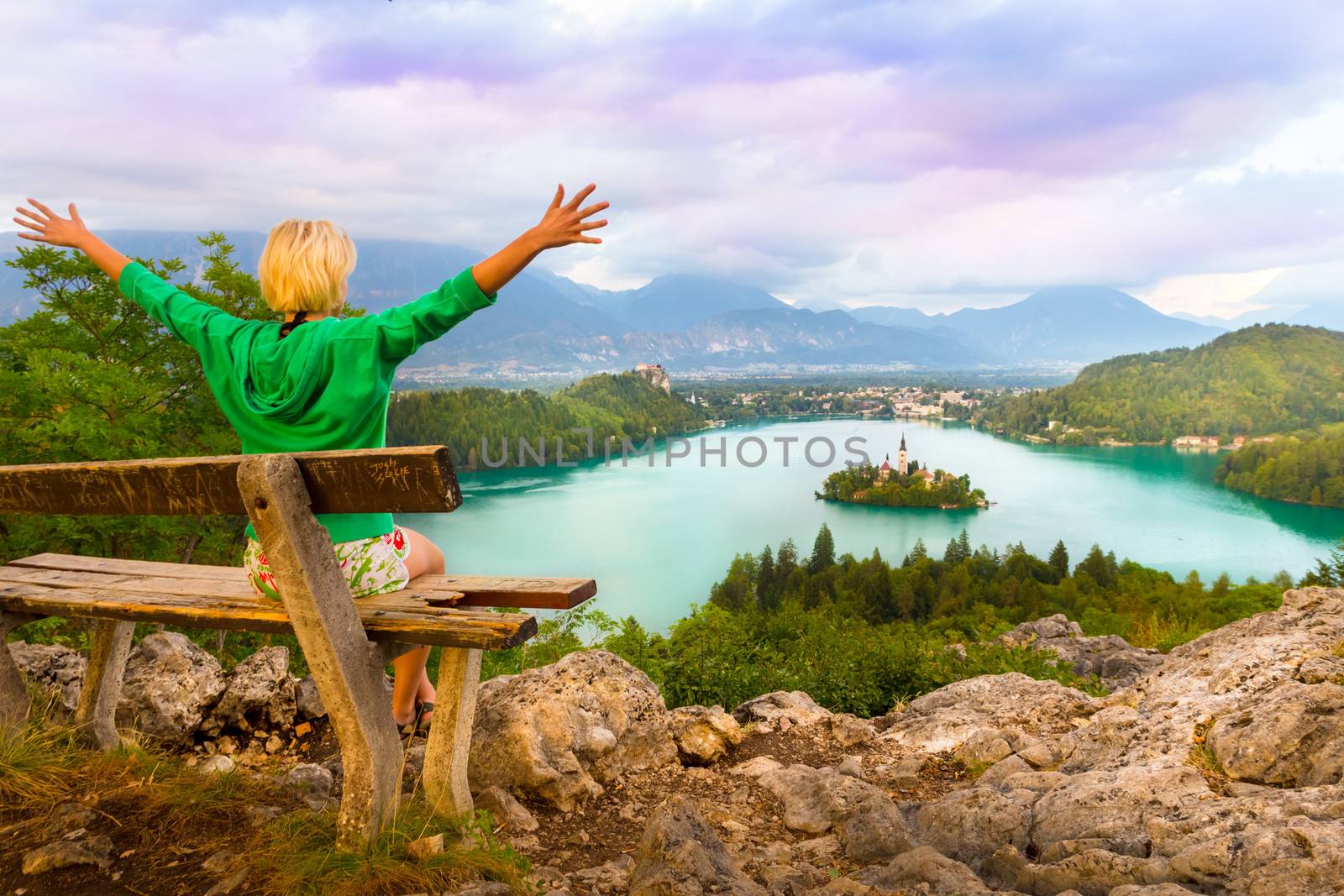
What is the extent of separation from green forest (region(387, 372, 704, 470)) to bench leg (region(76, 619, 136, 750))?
50.1 m

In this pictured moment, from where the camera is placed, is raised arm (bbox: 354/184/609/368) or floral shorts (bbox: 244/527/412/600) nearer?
raised arm (bbox: 354/184/609/368)

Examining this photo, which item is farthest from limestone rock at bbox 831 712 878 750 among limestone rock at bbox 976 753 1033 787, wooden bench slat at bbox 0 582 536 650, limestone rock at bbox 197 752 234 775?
limestone rock at bbox 197 752 234 775

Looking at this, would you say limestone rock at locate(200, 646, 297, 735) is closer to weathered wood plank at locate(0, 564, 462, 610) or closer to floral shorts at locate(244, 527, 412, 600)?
weathered wood plank at locate(0, 564, 462, 610)

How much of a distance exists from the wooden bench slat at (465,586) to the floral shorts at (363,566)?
0.14 ft

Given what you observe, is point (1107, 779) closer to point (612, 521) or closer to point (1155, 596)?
point (1155, 596)

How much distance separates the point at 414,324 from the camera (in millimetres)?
2104

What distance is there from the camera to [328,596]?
6.78ft

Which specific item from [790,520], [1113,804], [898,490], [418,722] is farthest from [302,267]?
[898,490]

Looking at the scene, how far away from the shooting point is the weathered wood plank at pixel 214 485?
70.5 inches

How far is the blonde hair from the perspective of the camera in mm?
2232

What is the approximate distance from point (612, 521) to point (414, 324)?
5444 centimetres

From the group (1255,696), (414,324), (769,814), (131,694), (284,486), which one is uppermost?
(414,324)

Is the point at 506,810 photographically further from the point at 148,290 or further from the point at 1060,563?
the point at 1060,563

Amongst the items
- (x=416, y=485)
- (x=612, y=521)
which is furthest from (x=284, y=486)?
(x=612, y=521)
